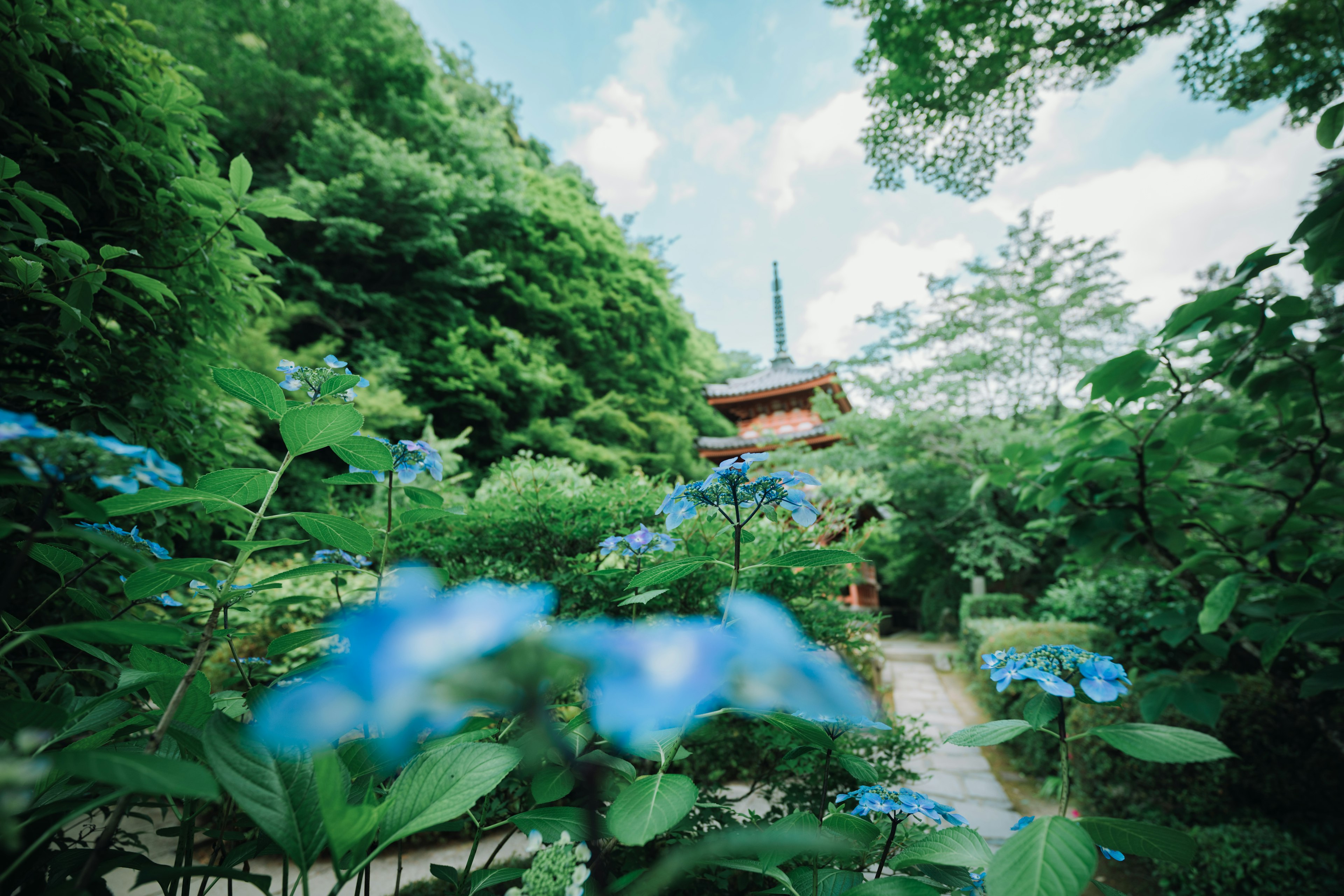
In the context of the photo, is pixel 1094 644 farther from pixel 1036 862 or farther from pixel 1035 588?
pixel 1035 588

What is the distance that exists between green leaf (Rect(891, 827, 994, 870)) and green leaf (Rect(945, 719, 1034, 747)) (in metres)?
0.11

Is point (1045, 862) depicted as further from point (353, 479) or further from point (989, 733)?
point (353, 479)

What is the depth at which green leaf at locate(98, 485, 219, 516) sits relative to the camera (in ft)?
1.94

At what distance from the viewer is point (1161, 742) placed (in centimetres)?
66

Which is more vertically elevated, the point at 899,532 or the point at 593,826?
the point at 593,826

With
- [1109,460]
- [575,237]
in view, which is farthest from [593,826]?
[575,237]

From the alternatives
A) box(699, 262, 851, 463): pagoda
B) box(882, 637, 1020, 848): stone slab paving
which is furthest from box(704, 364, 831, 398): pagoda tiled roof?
box(882, 637, 1020, 848): stone slab paving

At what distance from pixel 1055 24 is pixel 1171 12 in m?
0.70

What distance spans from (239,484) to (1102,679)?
1369 mm

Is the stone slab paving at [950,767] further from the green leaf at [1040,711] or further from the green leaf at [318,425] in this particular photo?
the green leaf at [318,425]

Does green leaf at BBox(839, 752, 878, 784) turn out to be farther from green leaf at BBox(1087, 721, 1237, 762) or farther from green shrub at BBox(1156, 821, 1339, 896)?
green shrub at BBox(1156, 821, 1339, 896)

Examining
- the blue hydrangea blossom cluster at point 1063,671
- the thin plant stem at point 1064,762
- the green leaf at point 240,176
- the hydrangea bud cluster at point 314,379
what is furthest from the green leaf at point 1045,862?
the green leaf at point 240,176

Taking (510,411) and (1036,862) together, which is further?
(510,411)

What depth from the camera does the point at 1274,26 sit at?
9.80ft
